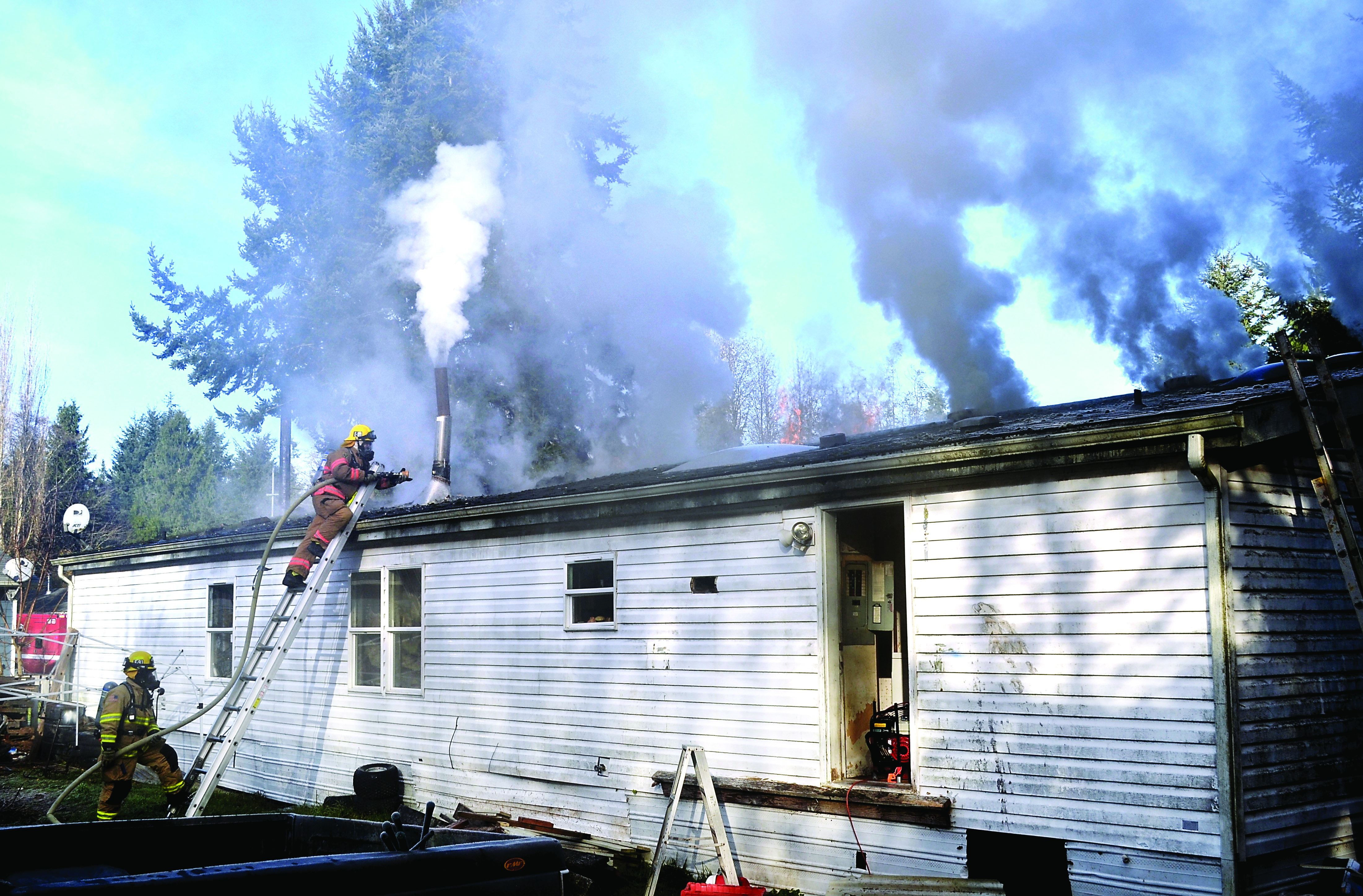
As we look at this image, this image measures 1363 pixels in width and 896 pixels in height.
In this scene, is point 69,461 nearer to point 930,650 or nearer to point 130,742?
point 130,742

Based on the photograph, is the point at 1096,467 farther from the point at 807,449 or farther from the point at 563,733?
the point at 563,733

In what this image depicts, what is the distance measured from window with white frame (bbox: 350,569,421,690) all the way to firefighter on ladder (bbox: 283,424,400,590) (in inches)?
36.8

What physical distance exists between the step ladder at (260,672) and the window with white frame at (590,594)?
3.06 meters

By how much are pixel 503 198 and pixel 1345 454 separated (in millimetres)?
23807

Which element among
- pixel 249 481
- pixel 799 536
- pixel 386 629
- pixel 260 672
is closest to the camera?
pixel 799 536

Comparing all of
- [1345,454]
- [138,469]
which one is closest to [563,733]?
[1345,454]

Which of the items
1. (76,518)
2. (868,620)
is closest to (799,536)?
(868,620)

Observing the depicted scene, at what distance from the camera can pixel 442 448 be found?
1622cm

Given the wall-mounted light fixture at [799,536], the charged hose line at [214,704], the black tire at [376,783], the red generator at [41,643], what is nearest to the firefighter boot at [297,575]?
the charged hose line at [214,704]

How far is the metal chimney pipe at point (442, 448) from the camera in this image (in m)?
15.8

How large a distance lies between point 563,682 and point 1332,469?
272 inches

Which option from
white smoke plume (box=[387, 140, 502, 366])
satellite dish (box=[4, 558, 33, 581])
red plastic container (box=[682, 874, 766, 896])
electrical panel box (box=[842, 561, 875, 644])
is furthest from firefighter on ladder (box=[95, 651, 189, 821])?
satellite dish (box=[4, 558, 33, 581])

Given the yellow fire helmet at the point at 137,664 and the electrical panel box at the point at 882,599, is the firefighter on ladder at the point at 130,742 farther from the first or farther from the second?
the electrical panel box at the point at 882,599

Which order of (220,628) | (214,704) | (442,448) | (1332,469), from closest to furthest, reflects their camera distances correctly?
(1332,469)
(214,704)
(220,628)
(442,448)
